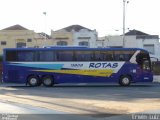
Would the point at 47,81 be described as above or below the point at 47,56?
below

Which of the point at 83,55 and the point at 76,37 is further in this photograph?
the point at 76,37

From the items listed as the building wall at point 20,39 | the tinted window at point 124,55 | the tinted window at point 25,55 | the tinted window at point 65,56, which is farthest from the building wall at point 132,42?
the tinted window at point 25,55

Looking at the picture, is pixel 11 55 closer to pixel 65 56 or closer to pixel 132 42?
pixel 65 56

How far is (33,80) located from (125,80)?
7.44m

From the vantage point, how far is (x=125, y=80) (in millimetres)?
39031

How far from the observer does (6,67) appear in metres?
39.4

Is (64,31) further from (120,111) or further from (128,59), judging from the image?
(120,111)

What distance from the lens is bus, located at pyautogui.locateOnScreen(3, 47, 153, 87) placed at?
39.1 meters

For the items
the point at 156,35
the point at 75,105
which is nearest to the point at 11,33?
the point at 156,35

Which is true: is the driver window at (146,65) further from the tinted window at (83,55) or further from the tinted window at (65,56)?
the tinted window at (65,56)

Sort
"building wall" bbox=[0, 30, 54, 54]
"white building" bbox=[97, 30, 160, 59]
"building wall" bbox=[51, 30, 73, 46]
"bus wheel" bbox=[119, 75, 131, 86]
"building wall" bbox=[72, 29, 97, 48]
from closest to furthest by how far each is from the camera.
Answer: "bus wheel" bbox=[119, 75, 131, 86], "building wall" bbox=[72, 29, 97, 48], "white building" bbox=[97, 30, 160, 59], "building wall" bbox=[51, 30, 73, 46], "building wall" bbox=[0, 30, 54, 54]

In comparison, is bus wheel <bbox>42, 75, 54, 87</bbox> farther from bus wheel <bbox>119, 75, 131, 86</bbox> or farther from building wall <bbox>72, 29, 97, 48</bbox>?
building wall <bbox>72, 29, 97, 48</bbox>

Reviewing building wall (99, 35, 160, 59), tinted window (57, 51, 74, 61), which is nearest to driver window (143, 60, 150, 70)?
tinted window (57, 51, 74, 61)

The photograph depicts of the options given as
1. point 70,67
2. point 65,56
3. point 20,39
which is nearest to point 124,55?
point 70,67
